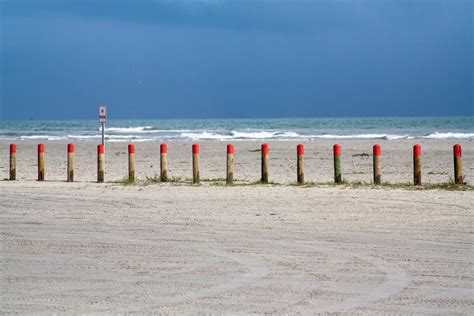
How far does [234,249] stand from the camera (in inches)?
405

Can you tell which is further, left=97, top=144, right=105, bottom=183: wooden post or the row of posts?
left=97, top=144, right=105, bottom=183: wooden post

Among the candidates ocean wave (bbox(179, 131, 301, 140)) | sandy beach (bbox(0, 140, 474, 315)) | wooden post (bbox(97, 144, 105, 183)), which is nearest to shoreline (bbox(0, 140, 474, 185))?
wooden post (bbox(97, 144, 105, 183))

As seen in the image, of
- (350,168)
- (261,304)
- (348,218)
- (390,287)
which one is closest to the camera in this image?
(261,304)

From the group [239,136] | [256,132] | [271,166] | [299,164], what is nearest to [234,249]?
[299,164]

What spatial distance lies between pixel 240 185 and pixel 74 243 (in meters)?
9.09

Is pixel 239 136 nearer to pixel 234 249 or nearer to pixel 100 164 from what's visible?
pixel 100 164

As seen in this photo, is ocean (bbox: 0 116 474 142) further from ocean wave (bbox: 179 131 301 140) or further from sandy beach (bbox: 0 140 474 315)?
sandy beach (bbox: 0 140 474 315)

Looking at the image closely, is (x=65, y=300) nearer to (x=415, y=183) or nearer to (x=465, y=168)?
(x=415, y=183)

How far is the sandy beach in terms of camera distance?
7.33 meters

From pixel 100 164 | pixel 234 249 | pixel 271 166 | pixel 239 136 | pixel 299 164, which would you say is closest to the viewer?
pixel 234 249

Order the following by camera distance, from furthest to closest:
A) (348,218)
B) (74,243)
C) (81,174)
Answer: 1. (81,174)
2. (348,218)
3. (74,243)

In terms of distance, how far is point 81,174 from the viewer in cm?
2488

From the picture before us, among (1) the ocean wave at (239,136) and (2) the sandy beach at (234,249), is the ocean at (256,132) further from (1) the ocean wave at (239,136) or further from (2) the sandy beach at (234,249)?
(2) the sandy beach at (234,249)

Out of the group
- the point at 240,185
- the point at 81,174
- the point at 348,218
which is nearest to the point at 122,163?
the point at 81,174
